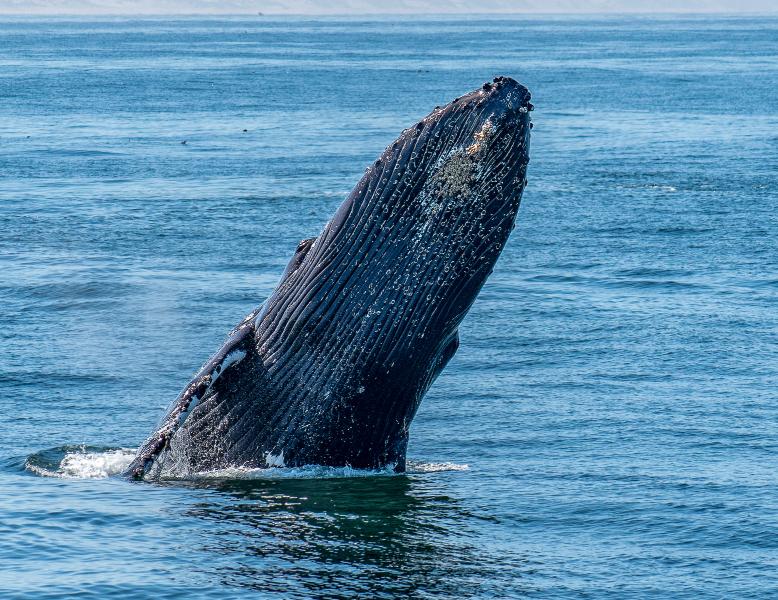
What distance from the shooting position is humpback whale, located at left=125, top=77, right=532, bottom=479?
8.40 m

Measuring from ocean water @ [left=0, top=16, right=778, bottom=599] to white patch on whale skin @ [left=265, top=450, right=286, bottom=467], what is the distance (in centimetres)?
13

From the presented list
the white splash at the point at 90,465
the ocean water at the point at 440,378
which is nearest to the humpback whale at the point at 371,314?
the ocean water at the point at 440,378

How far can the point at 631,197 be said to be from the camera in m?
→ 31.2

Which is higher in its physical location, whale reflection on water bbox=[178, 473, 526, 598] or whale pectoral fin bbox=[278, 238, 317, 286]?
whale pectoral fin bbox=[278, 238, 317, 286]

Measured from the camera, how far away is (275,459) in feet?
30.3

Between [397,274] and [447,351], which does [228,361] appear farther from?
[447,351]

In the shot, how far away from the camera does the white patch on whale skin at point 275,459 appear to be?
9.20m

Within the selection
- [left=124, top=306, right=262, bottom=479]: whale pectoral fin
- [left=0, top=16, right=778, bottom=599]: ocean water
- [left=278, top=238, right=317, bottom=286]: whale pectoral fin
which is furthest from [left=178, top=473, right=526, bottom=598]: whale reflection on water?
[left=278, top=238, right=317, bottom=286]: whale pectoral fin

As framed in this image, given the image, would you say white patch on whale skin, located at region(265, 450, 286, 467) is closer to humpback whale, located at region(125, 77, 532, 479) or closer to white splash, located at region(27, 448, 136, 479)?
humpback whale, located at region(125, 77, 532, 479)

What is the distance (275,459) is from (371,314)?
1259mm

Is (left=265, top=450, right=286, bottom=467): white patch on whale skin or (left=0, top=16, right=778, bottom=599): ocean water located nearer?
(left=0, top=16, right=778, bottom=599): ocean water

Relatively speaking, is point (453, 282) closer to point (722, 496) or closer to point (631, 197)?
point (722, 496)

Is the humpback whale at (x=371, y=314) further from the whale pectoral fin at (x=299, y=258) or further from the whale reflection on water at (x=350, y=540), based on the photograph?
the whale reflection on water at (x=350, y=540)

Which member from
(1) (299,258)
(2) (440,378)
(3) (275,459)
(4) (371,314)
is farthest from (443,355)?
(2) (440,378)
